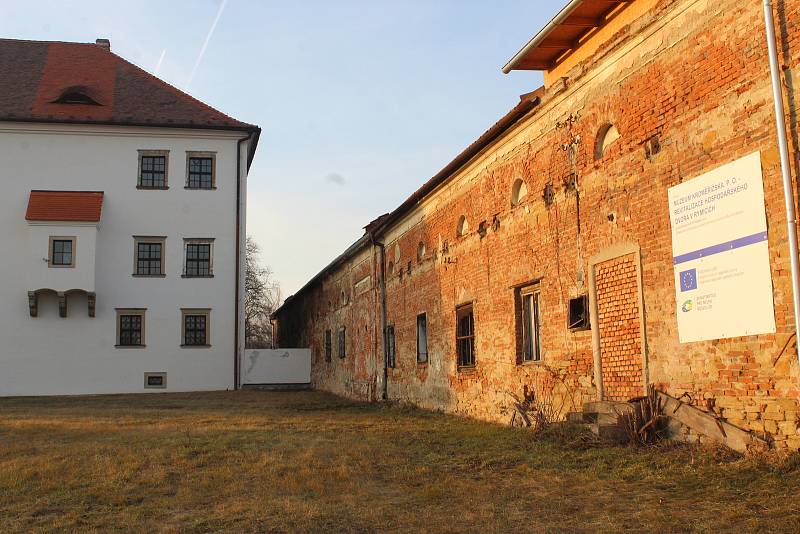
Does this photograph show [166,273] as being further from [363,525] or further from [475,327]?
[363,525]

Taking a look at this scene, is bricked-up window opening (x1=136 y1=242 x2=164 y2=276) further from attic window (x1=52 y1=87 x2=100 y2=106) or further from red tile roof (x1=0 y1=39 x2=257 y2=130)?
attic window (x1=52 y1=87 x2=100 y2=106)

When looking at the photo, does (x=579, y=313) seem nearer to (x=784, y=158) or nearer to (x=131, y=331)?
(x=784, y=158)

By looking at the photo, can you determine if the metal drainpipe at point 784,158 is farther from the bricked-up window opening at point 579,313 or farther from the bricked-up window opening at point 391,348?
the bricked-up window opening at point 391,348

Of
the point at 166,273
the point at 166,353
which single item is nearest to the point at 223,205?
the point at 166,273

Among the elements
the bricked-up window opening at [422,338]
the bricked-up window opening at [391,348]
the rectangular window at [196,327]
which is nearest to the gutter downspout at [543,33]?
the bricked-up window opening at [422,338]

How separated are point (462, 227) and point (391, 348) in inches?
249

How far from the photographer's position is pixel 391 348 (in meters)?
22.1

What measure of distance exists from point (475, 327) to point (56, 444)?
7.78 meters

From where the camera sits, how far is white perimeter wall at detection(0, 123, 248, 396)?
2875 centimetres

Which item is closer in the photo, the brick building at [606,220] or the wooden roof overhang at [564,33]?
the brick building at [606,220]

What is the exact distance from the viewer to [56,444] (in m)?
12.4

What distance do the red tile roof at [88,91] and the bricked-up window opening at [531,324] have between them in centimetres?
1931

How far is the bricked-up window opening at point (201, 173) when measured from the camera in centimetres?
3034

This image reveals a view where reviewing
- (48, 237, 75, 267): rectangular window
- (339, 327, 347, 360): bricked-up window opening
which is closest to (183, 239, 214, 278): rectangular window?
(48, 237, 75, 267): rectangular window
